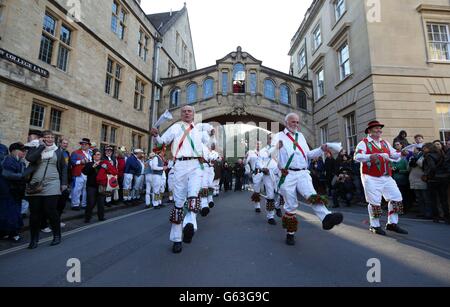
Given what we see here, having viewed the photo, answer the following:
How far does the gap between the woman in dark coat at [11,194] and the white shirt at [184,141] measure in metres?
2.75

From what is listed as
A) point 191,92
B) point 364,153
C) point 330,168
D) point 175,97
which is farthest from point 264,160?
point 175,97

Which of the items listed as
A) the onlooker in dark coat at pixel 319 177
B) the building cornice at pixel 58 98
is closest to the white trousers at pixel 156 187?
the building cornice at pixel 58 98

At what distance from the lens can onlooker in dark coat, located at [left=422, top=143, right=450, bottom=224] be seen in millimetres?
5918

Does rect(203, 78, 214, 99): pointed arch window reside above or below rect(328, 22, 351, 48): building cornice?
below

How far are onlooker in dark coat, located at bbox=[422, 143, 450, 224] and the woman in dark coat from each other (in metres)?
9.03

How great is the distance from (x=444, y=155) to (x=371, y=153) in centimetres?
310

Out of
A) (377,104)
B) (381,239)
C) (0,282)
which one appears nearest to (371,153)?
(381,239)

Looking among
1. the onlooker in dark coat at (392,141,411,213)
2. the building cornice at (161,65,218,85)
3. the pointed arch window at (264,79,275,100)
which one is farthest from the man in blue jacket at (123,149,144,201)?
the pointed arch window at (264,79,275,100)

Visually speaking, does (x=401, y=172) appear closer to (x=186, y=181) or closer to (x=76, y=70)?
(x=186, y=181)

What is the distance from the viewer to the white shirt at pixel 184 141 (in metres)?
3.92

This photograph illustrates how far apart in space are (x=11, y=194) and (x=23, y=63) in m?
6.21

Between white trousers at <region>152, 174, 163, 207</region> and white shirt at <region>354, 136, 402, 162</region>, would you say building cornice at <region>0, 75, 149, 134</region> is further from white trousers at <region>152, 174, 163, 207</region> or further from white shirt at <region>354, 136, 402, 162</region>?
white shirt at <region>354, 136, 402, 162</region>

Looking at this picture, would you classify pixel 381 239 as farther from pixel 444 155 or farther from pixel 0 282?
pixel 0 282

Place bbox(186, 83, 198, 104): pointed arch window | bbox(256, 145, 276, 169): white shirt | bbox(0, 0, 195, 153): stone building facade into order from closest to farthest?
bbox(256, 145, 276, 169): white shirt, bbox(0, 0, 195, 153): stone building facade, bbox(186, 83, 198, 104): pointed arch window
